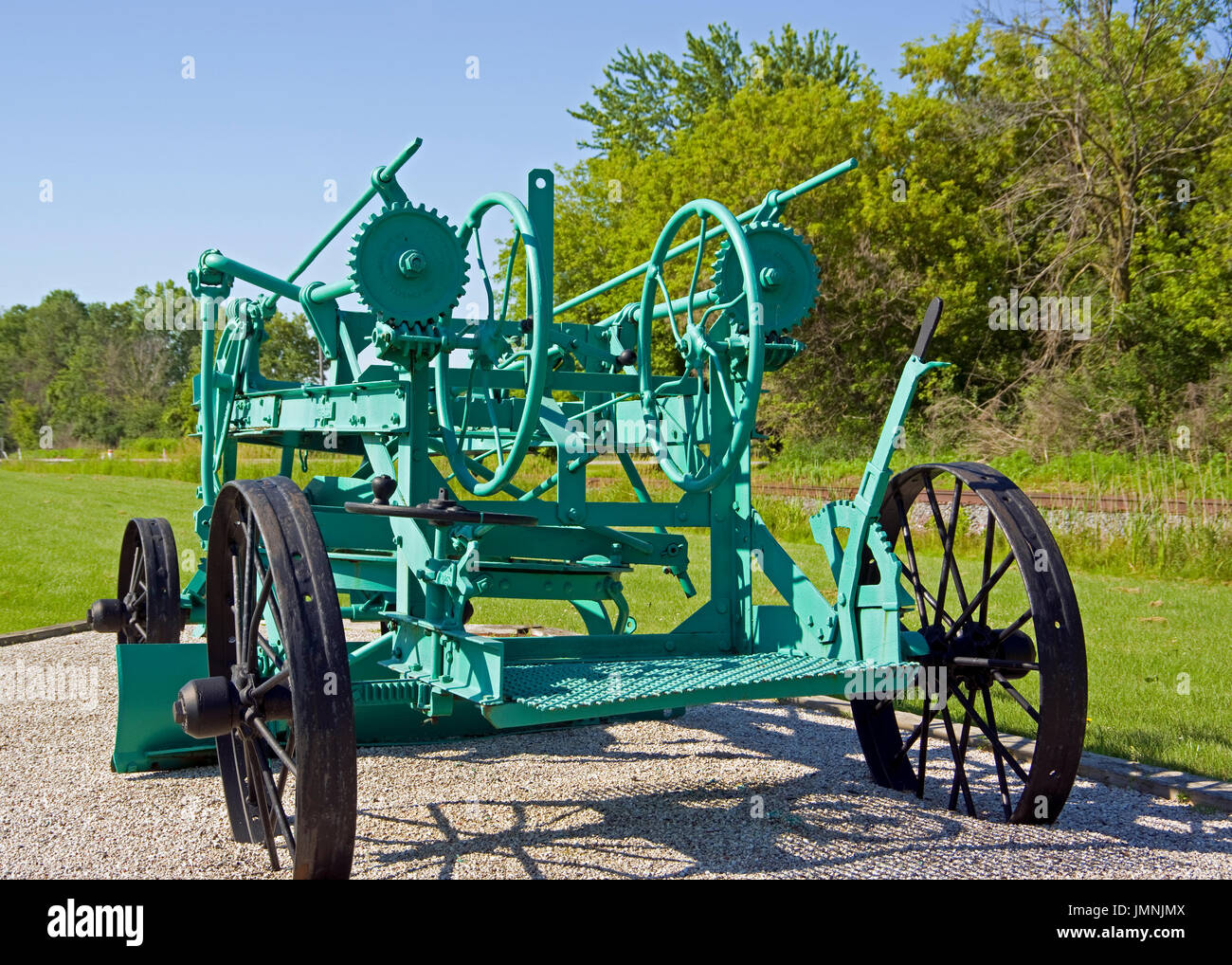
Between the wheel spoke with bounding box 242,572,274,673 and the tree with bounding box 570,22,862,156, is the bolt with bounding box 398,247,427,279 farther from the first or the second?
the tree with bounding box 570,22,862,156

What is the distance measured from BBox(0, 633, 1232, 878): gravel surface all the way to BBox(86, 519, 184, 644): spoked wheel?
693 millimetres

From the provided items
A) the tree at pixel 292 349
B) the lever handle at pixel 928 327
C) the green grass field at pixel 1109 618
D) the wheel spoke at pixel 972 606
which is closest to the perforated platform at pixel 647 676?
the wheel spoke at pixel 972 606

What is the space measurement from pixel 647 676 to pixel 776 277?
1.76m

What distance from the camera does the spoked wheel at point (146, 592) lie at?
692 centimetres

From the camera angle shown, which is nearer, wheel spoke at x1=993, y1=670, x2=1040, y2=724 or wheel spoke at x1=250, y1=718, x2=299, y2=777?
wheel spoke at x1=250, y1=718, x2=299, y2=777

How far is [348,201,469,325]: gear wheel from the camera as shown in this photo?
4207 millimetres

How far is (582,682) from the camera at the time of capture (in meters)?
→ 4.14

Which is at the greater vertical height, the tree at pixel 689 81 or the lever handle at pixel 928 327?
the tree at pixel 689 81

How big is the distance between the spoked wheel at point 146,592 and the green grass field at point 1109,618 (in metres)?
3.54

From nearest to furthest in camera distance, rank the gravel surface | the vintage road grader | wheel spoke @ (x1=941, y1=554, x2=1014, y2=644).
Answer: the vintage road grader → the gravel surface → wheel spoke @ (x1=941, y1=554, x2=1014, y2=644)

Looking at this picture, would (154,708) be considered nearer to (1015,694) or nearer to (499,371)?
(499,371)

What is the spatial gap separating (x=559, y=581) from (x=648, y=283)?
55.0 inches

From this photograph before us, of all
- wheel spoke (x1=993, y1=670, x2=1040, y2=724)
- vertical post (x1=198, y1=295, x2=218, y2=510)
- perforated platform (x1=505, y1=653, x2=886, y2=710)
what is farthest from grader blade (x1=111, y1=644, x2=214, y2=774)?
wheel spoke (x1=993, y1=670, x2=1040, y2=724)

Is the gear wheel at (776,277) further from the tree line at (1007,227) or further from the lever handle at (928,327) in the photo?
the tree line at (1007,227)
